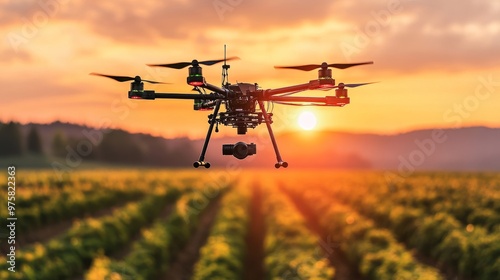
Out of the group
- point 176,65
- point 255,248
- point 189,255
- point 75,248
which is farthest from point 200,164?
point 255,248

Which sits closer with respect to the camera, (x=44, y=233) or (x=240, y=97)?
(x=240, y=97)

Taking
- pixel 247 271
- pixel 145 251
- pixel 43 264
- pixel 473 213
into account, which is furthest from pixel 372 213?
pixel 43 264

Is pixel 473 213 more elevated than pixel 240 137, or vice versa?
pixel 240 137

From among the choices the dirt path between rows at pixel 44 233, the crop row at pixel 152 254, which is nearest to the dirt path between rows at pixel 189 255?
the crop row at pixel 152 254

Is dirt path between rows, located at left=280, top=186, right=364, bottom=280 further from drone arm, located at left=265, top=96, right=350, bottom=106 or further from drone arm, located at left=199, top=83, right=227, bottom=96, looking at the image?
drone arm, located at left=199, top=83, right=227, bottom=96

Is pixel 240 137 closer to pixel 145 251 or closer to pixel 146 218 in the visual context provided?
pixel 145 251

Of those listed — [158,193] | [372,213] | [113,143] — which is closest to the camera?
[372,213]

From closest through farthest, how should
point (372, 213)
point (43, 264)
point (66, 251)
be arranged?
point (43, 264) → point (66, 251) → point (372, 213)

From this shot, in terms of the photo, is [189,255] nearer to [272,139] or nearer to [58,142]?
[272,139]
